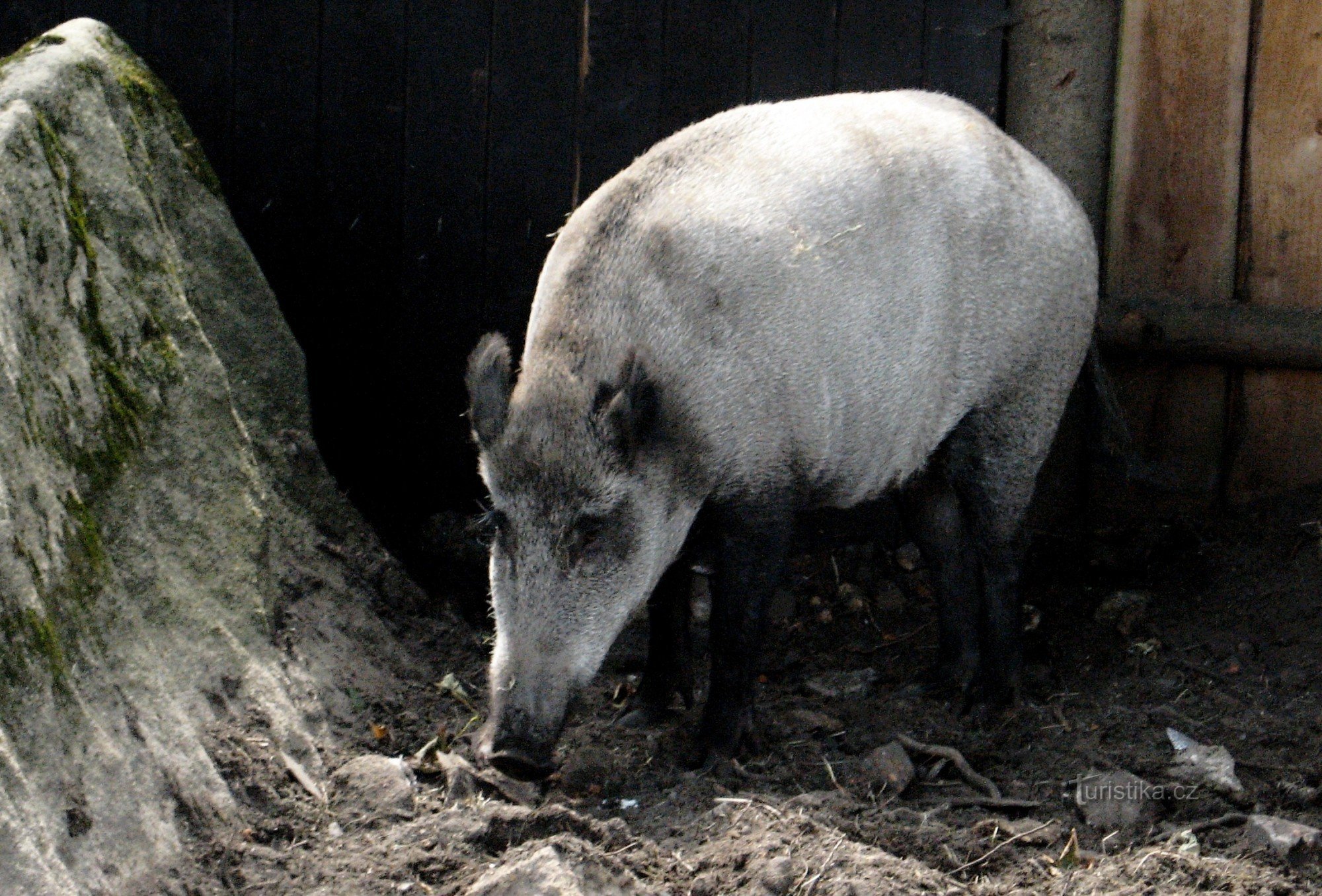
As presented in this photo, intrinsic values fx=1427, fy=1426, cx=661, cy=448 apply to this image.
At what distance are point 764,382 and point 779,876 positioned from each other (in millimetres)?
1547

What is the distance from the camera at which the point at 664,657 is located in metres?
4.81

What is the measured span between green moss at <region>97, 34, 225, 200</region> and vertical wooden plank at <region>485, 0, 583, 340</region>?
1080 mm

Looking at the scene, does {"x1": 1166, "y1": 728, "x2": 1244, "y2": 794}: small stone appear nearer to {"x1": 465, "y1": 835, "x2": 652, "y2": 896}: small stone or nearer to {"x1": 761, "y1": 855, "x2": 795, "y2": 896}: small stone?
{"x1": 761, "y1": 855, "x2": 795, "y2": 896}: small stone

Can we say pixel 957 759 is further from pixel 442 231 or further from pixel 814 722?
pixel 442 231

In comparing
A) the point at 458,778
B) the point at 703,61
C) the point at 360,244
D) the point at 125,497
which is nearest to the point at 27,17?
the point at 360,244

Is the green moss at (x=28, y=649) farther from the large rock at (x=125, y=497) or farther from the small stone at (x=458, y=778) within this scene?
the small stone at (x=458, y=778)

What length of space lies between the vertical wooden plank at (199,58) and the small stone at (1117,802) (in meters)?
3.99

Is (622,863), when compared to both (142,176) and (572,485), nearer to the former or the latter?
(572,485)

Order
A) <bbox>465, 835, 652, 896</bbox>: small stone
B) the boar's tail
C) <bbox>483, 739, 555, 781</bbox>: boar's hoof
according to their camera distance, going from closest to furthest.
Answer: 1. <bbox>465, 835, 652, 896</bbox>: small stone
2. <bbox>483, 739, 555, 781</bbox>: boar's hoof
3. the boar's tail

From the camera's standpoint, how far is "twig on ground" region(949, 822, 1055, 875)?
147 inches

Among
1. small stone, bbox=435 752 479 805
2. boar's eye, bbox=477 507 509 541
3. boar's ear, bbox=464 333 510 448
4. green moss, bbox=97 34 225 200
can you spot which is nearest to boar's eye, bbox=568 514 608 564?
boar's eye, bbox=477 507 509 541

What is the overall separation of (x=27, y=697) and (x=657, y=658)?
2263 mm

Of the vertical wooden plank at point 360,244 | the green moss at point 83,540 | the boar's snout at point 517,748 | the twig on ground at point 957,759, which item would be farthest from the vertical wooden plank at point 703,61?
the green moss at point 83,540

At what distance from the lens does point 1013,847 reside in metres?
3.88
